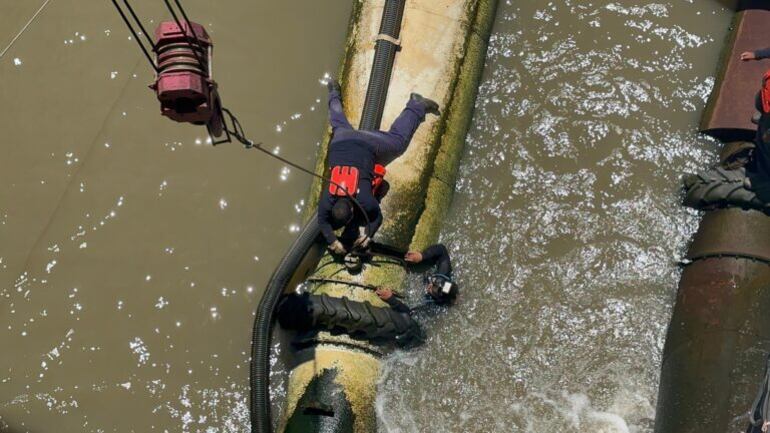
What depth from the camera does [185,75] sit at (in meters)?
4.62

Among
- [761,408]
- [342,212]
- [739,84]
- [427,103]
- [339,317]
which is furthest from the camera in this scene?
[739,84]

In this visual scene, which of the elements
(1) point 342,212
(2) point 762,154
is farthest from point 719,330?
(1) point 342,212

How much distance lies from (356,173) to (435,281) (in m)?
1.06

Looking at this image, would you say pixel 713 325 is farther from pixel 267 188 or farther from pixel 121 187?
pixel 121 187

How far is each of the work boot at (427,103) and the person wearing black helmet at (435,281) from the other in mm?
1060

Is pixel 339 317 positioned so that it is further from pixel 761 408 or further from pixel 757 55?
pixel 757 55

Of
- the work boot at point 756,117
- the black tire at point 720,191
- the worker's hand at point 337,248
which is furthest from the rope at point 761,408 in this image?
the worker's hand at point 337,248

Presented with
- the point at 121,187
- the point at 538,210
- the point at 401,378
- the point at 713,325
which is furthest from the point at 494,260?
the point at 121,187

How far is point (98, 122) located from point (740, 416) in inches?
218

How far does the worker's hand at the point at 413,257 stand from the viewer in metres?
6.63

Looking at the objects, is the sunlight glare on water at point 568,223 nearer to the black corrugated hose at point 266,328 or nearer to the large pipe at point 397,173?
the large pipe at point 397,173

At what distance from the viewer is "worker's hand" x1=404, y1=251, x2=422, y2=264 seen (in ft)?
21.8

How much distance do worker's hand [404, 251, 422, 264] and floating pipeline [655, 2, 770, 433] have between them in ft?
6.31

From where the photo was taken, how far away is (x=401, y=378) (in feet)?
21.8
